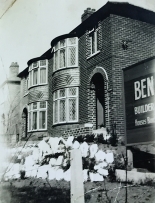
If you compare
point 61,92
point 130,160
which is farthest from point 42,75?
point 130,160

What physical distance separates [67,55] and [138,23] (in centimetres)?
109

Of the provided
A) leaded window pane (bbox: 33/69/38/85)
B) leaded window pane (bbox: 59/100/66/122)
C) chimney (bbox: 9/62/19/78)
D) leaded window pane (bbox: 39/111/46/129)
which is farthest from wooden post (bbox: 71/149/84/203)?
chimney (bbox: 9/62/19/78)

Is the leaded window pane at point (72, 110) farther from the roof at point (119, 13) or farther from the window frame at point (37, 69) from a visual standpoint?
the roof at point (119, 13)

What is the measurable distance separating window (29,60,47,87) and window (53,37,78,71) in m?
0.21

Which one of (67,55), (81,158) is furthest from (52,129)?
(67,55)

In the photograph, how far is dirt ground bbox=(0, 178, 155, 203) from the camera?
10.2 feet

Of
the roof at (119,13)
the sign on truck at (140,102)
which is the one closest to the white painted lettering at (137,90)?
the sign on truck at (140,102)

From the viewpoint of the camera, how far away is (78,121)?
3.77m

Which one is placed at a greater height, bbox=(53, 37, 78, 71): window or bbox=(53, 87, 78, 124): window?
bbox=(53, 37, 78, 71): window

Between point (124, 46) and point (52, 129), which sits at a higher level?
point (124, 46)

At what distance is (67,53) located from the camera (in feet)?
Answer: 13.6

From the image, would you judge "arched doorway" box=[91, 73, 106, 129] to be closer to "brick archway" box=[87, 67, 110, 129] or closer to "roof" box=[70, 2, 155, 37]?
"brick archway" box=[87, 67, 110, 129]

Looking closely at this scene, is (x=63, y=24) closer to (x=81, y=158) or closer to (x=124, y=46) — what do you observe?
(x=124, y=46)

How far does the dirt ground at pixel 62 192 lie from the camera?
310 centimetres
